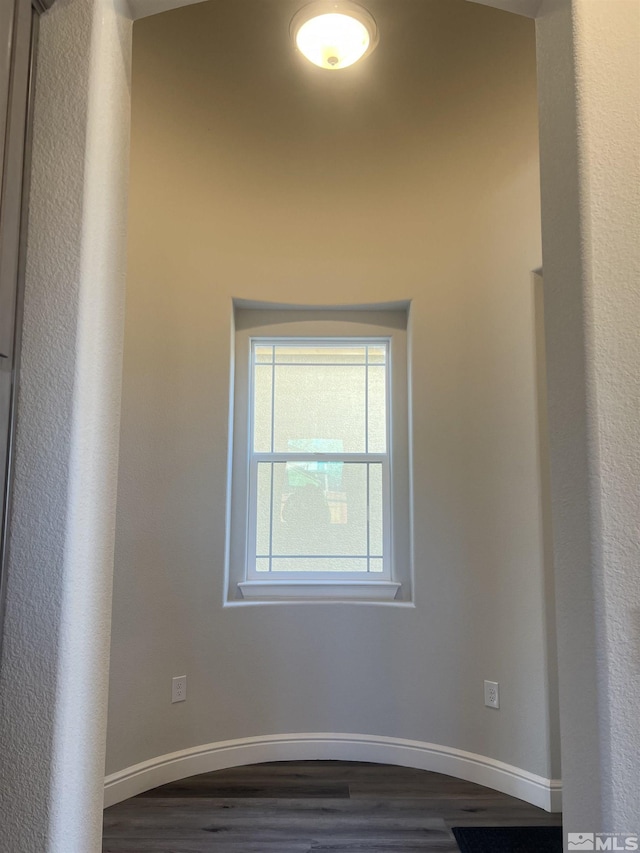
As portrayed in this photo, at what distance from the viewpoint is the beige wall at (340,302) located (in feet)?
7.93

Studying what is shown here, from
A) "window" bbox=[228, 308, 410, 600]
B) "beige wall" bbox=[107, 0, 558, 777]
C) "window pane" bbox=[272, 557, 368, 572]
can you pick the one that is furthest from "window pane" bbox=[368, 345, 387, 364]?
"window pane" bbox=[272, 557, 368, 572]

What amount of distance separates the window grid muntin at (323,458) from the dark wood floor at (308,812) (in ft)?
3.05

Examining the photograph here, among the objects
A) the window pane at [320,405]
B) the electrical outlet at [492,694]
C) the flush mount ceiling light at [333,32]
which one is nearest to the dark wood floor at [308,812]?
the electrical outlet at [492,694]

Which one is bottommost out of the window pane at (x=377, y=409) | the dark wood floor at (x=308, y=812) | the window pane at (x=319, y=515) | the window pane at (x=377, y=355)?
the dark wood floor at (x=308, y=812)

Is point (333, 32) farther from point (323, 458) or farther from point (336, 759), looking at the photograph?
point (336, 759)

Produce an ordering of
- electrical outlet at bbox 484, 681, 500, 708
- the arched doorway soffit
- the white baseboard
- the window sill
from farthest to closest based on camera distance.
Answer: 1. the window sill
2. electrical outlet at bbox 484, 681, 500, 708
3. the white baseboard
4. the arched doorway soffit

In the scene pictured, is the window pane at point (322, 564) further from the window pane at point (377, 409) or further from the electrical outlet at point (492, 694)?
the electrical outlet at point (492, 694)

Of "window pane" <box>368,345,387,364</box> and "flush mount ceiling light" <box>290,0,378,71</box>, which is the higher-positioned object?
"flush mount ceiling light" <box>290,0,378,71</box>

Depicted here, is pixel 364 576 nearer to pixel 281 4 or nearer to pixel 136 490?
pixel 136 490

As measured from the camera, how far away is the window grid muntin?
3.07 meters

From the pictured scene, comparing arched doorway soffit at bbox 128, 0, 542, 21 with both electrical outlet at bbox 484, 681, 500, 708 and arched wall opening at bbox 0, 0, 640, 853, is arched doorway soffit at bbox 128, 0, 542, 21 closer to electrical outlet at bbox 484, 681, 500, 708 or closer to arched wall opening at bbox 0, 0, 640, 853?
arched wall opening at bbox 0, 0, 640, 853

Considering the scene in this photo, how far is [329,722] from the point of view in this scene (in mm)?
2855

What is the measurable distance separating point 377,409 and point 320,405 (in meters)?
0.33

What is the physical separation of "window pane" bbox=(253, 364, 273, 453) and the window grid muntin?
0.05 ft
